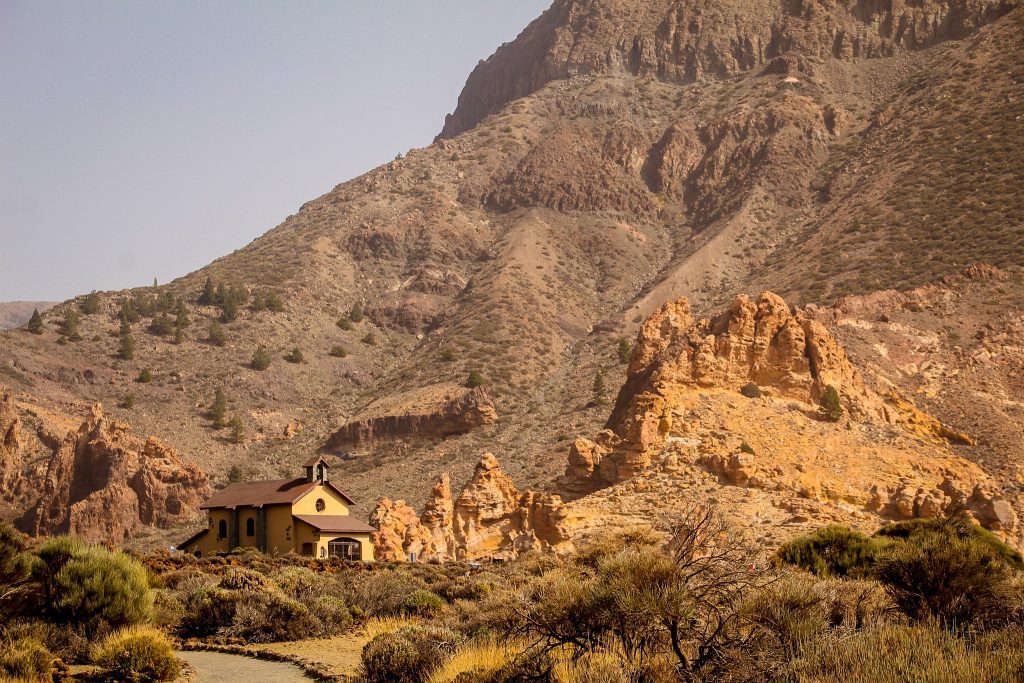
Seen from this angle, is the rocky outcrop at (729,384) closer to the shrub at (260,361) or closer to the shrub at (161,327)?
the shrub at (260,361)

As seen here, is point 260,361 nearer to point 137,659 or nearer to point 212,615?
point 212,615

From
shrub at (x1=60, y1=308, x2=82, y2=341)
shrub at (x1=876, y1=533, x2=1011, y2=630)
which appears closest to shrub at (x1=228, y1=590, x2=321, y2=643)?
shrub at (x1=876, y1=533, x2=1011, y2=630)

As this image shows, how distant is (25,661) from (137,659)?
1.74 meters

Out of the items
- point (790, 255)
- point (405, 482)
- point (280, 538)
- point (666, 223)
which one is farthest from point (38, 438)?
point (666, 223)

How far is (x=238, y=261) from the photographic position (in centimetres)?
10338

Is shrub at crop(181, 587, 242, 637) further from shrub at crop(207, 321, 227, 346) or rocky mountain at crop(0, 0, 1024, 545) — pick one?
shrub at crop(207, 321, 227, 346)

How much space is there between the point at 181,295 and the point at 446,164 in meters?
43.2

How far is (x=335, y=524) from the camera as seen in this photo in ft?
125

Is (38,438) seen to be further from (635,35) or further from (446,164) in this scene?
(635,35)

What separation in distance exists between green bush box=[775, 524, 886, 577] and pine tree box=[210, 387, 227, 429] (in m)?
52.8

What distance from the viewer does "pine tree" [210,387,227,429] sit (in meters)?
71.4

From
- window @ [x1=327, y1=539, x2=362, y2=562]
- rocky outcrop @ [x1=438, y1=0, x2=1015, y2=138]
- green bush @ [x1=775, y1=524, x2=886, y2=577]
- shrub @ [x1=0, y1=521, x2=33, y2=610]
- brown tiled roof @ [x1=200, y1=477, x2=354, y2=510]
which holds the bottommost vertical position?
window @ [x1=327, y1=539, x2=362, y2=562]

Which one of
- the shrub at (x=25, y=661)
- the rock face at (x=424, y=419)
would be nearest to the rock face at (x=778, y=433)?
the rock face at (x=424, y=419)

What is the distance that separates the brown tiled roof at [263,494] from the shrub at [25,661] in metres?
25.9
